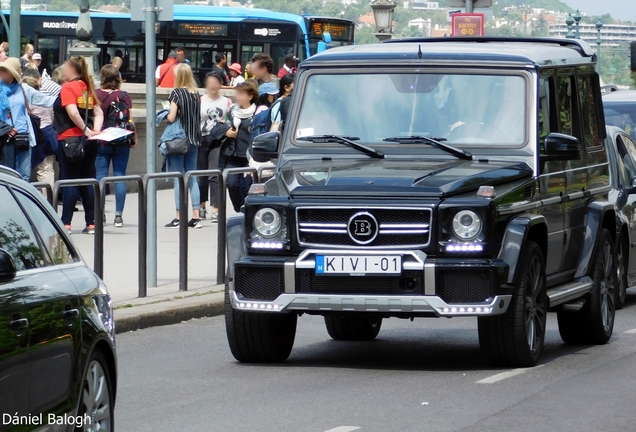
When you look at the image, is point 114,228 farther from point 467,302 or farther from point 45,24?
point 45,24

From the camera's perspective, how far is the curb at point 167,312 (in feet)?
39.0

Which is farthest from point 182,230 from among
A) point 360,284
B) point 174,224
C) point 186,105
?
point 186,105

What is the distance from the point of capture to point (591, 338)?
37.6 ft

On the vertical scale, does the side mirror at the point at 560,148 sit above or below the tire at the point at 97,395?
above

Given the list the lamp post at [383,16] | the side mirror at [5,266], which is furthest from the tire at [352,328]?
the lamp post at [383,16]

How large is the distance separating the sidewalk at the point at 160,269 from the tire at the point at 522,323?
3.25 m

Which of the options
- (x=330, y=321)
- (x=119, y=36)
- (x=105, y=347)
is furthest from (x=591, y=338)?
(x=119, y=36)

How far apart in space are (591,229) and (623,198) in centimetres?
273

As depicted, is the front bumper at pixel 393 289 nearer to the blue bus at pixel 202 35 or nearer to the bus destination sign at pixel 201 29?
the blue bus at pixel 202 35

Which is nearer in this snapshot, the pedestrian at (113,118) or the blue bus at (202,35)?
the pedestrian at (113,118)

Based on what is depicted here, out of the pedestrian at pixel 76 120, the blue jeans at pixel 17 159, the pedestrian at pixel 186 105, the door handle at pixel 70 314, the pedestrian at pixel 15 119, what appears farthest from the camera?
the pedestrian at pixel 186 105

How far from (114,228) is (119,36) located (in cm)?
3386

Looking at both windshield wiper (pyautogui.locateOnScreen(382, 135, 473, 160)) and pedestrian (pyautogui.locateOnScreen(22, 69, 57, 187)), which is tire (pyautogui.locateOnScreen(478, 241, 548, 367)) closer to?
windshield wiper (pyautogui.locateOnScreen(382, 135, 473, 160))

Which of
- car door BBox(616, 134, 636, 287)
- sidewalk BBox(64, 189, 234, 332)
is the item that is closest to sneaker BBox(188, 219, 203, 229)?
sidewalk BBox(64, 189, 234, 332)
